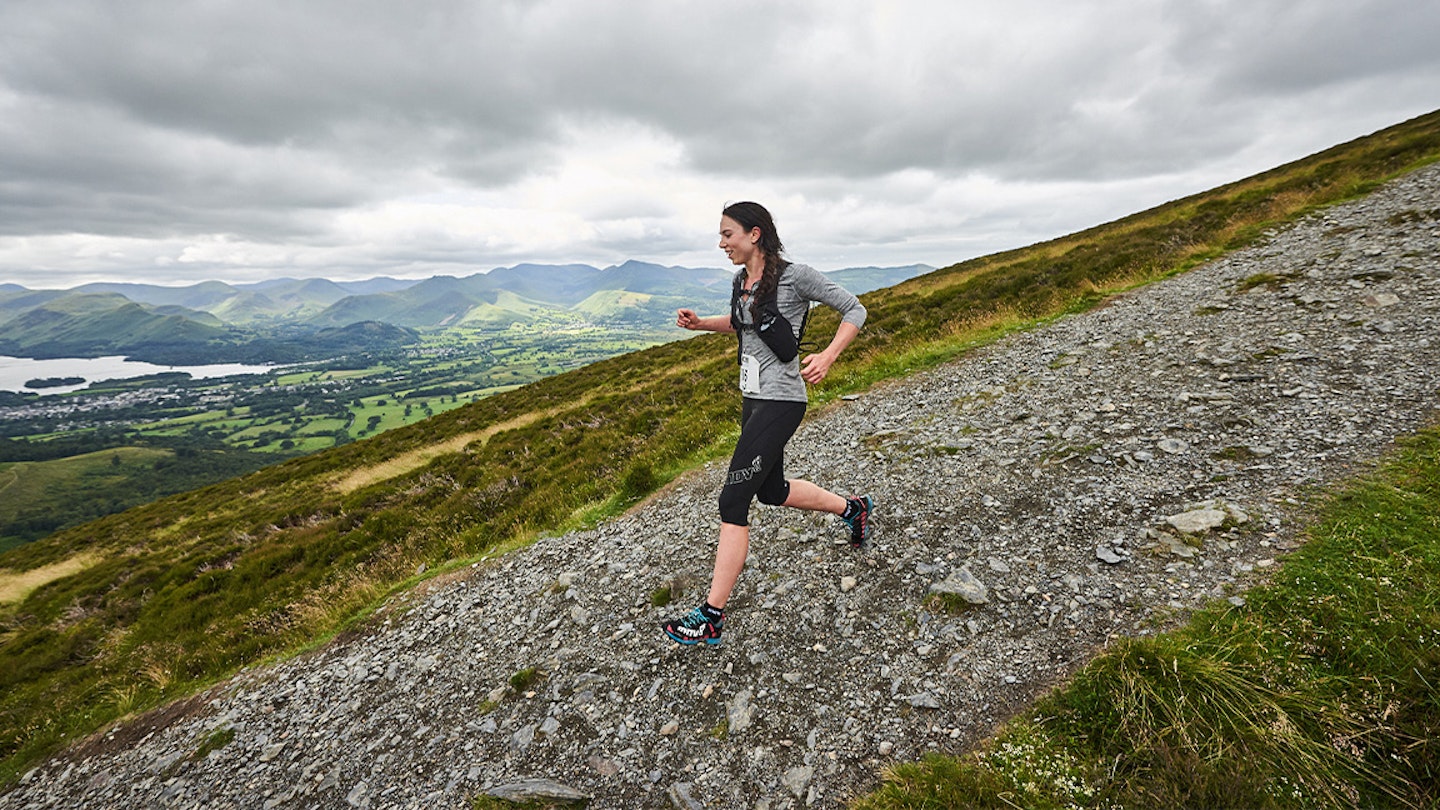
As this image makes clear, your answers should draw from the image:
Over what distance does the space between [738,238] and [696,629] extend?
3742 mm

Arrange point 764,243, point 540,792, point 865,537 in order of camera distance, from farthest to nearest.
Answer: point 865,537
point 764,243
point 540,792

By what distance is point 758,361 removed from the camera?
4910 mm

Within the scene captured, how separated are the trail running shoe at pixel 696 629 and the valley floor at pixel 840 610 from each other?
0.21m

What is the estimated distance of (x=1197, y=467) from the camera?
5836 mm

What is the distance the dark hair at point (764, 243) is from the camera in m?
4.75

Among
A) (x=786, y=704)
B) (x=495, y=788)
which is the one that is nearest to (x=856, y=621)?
(x=786, y=704)

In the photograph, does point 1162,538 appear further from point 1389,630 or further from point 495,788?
point 495,788

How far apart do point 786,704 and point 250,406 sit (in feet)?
871

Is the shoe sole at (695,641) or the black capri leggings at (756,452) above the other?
the black capri leggings at (756,452)

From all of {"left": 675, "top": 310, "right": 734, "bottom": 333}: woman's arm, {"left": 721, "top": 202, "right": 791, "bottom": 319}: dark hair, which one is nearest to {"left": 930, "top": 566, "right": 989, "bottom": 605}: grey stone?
{"left": 721, "top": 202, "right": 791, "bottom": 319}: dark hair

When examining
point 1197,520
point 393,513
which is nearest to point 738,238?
point 1197,520

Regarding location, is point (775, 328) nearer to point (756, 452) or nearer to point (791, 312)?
point (791, 312)

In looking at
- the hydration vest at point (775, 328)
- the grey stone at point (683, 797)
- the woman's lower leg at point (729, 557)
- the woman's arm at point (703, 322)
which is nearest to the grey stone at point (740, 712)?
the grey stone at point (683, 797)

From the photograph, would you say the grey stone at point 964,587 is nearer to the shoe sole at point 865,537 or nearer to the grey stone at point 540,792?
the shoe sole at point 865,537
